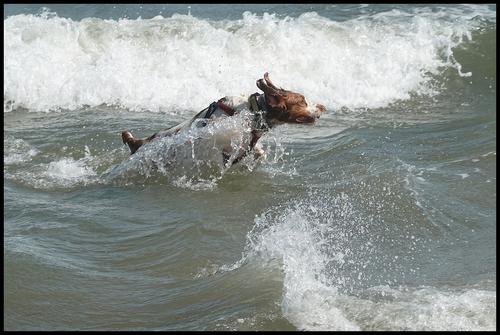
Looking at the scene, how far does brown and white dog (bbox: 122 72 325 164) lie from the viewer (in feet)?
23.8

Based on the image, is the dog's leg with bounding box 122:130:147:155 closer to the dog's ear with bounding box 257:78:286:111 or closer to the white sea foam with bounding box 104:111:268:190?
the white sea foam with bounding box 104:111:268:190

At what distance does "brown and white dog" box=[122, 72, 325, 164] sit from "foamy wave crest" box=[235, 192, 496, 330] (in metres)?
0.83

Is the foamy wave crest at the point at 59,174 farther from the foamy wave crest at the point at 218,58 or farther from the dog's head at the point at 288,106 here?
the foamy wave crest at the point at 218,58

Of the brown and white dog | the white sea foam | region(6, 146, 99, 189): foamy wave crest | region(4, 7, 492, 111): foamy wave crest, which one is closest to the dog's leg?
the white sea foam

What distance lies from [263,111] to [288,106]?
282 mm

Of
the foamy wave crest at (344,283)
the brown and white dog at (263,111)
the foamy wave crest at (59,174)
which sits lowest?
the foamy wave crest at (344,283)

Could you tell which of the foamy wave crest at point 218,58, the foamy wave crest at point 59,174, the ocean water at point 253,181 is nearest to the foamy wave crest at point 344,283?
the ocean water at point 253,181

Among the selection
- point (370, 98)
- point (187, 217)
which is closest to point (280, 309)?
point (187, 217)

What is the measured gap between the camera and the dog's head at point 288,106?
7.23 meters

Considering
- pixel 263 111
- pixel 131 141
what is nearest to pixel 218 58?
pixel 131 141

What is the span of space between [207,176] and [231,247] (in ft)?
6.00

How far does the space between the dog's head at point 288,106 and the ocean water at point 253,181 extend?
1.51 feet

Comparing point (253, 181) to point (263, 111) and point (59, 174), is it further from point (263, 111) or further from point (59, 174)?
point (59, 174)

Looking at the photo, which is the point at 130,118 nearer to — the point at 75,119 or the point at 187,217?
the point at 75,119
